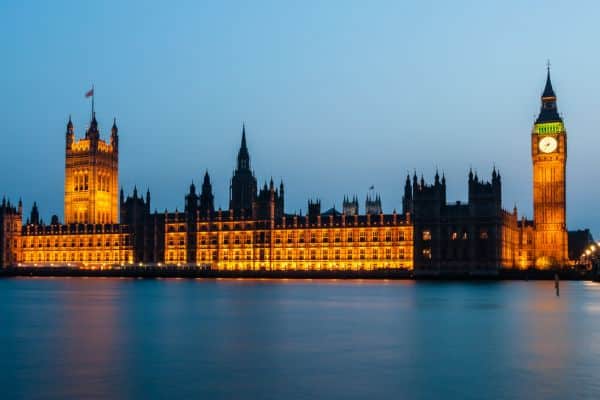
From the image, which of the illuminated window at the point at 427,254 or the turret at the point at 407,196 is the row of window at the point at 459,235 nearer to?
the illuminated window at the point at 427,254

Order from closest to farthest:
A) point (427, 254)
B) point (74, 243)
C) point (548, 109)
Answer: point (427, 254) → point (548, 109) → point (74, 243)

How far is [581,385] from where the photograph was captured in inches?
864

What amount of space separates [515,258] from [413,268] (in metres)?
19.0

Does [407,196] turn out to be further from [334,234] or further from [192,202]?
[192,202]

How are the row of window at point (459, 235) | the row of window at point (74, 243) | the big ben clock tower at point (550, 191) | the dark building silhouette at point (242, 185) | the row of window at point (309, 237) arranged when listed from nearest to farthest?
the row of window at point (459, 235)
the row of window at point (309, 237)
the big ben clock tower at point (550, 191)
the row of window at point (74, 243)
the dark building silhouette at point (242, 185)

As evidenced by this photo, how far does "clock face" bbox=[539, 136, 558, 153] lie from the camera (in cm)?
13325

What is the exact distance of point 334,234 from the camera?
129 m

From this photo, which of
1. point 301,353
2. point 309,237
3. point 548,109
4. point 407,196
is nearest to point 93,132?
point 309,237

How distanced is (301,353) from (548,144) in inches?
4489

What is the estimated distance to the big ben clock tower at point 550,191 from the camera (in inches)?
5143

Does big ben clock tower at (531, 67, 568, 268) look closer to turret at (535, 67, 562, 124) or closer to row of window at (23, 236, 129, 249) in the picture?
turret at (535, 67, 562, 124)

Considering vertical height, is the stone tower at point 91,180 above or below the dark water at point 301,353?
above

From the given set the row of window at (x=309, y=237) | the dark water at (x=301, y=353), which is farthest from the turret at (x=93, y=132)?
the dark water at (x=301, y=353)

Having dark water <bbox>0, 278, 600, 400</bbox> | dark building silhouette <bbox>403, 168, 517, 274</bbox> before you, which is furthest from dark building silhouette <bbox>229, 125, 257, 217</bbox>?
dark water <bbox>0, 278, 600, 400</bbox>
